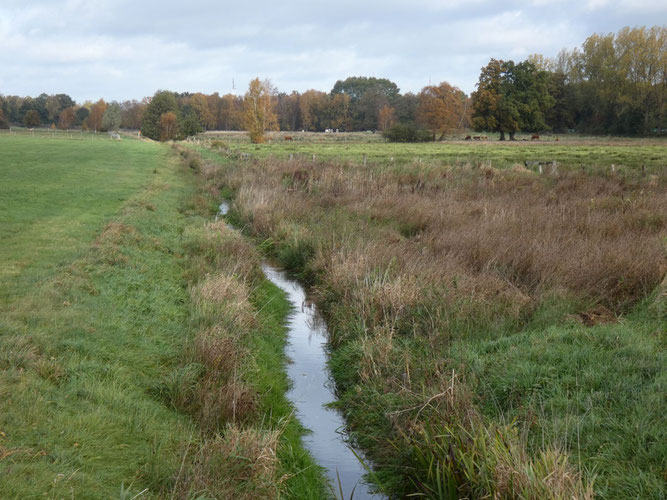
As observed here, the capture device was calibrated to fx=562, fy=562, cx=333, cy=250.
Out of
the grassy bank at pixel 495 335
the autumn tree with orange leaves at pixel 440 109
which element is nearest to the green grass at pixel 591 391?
the grassy bank at pixel 495 335

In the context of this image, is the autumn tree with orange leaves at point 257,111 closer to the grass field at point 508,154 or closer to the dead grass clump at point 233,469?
the grass field at point 508,154

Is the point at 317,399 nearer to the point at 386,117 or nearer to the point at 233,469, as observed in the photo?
the point at 233,469

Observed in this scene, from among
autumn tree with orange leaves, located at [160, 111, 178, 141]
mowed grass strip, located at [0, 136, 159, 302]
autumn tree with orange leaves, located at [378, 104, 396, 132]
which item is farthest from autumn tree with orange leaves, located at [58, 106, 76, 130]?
mowed grass strip, located at [0, 136, 159, 302]

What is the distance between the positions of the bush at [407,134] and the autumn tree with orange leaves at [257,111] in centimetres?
1785

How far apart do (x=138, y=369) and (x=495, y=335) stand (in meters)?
4.73

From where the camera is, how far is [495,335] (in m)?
7.82

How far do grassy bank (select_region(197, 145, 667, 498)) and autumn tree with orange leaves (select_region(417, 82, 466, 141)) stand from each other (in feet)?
221

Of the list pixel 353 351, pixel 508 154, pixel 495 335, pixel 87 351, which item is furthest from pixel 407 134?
pixel 87 351

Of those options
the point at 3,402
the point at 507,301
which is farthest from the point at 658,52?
the point at 3,402

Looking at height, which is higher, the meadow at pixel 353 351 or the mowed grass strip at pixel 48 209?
the mowed grass strip at pixel 48 209

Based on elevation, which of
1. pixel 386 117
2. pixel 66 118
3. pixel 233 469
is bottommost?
pixel 233 469

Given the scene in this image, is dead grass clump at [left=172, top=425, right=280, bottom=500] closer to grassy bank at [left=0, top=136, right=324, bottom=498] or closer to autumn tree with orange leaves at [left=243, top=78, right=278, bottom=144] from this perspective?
grassy bank at [left=0, top=136, right=324, bottom=498]

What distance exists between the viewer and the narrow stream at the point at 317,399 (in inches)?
236

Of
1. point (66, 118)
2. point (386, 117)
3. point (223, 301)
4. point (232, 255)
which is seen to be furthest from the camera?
point (66, 118)
